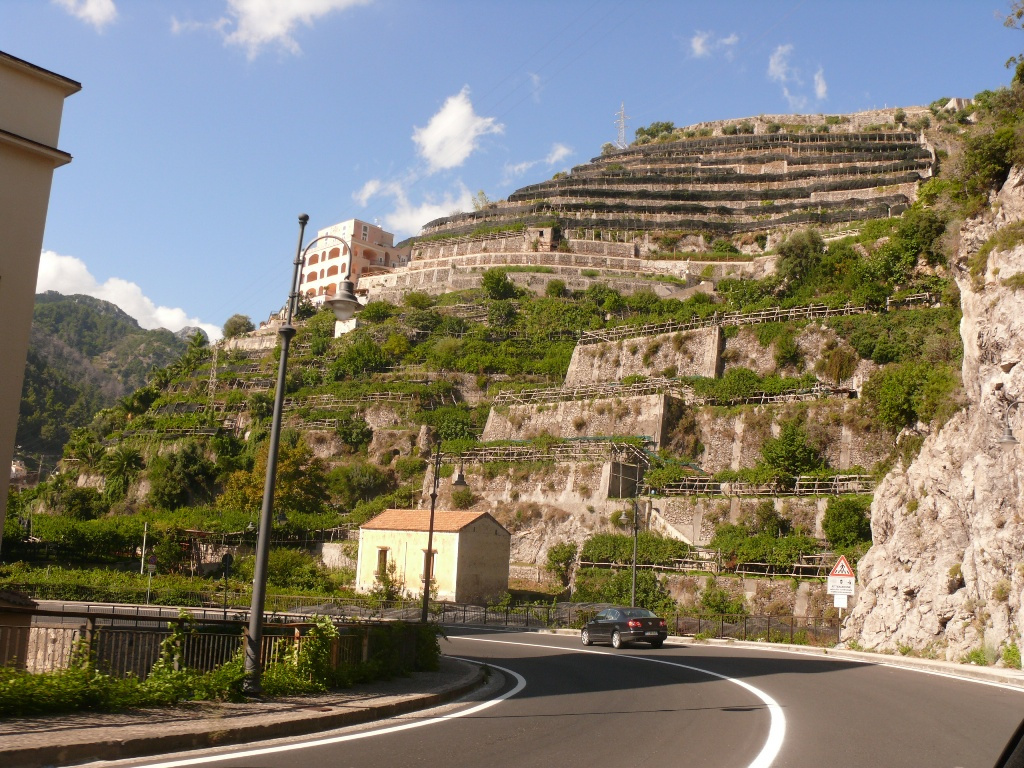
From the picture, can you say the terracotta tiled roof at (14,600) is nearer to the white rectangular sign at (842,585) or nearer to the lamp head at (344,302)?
the lamp head at (344,302)

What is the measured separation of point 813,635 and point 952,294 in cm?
2425

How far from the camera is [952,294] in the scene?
1785 inches

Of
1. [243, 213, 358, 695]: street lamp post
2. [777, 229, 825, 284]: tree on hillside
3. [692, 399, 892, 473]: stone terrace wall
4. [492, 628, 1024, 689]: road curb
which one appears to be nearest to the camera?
[243, 213, 358, 695]: street lamp post

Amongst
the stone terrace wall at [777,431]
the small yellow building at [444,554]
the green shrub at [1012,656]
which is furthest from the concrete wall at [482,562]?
the green shrub at [1012,656]

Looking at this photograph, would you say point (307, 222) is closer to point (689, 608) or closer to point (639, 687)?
point (639, 687)

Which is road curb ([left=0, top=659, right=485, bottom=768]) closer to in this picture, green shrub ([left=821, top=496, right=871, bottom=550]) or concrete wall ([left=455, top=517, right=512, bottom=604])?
green shrub ([left=821, top=496, right=871, bottom=550])

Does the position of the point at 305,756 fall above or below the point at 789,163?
below

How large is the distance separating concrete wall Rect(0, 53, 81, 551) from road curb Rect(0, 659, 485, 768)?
304 inches

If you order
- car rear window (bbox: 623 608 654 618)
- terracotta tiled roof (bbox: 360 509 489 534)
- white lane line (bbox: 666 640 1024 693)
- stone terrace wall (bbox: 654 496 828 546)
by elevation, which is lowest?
white lane line (bbox: 666 640 1024 693)

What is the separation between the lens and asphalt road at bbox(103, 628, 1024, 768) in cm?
891

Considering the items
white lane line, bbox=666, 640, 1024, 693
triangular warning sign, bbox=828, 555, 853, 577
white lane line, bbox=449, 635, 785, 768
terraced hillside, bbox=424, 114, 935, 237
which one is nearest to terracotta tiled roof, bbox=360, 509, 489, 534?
white lane line, bbox=666, 640, 1024, 693

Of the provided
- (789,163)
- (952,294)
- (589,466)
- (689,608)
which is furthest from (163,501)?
(789,163)

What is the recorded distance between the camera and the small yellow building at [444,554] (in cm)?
4203

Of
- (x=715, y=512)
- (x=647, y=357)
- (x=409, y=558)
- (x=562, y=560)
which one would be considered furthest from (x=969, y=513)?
(x=647, y=357)
